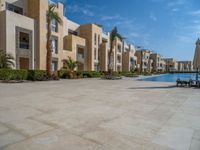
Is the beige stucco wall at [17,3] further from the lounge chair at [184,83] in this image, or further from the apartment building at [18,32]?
the lounge chair at [184,83]

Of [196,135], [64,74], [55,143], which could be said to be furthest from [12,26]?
[196,135]

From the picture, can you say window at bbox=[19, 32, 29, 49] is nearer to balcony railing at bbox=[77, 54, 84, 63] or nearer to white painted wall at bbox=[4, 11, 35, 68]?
white painted wall at bbox=[4, 11, 35, 68]

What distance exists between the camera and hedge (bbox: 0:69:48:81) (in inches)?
680

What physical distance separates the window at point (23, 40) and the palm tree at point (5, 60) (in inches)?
111

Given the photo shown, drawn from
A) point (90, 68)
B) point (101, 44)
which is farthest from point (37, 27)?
point (101, 44)

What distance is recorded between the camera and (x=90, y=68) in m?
35.0

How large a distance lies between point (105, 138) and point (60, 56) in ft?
80.1

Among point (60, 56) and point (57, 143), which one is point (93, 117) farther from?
point (60, 56)

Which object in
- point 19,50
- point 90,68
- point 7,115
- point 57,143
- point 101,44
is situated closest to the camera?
point 57,143

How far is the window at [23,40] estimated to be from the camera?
21802mm

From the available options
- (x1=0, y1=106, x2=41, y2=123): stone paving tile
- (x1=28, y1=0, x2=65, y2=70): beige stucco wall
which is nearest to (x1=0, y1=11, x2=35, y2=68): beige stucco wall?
(x1=28, y1=0, x2=65, y2=70): beige stucco wall

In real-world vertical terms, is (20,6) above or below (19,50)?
above

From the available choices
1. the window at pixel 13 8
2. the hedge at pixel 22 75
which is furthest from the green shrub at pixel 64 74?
the window at pixel 13 8

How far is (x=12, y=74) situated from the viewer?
58.8 ft
